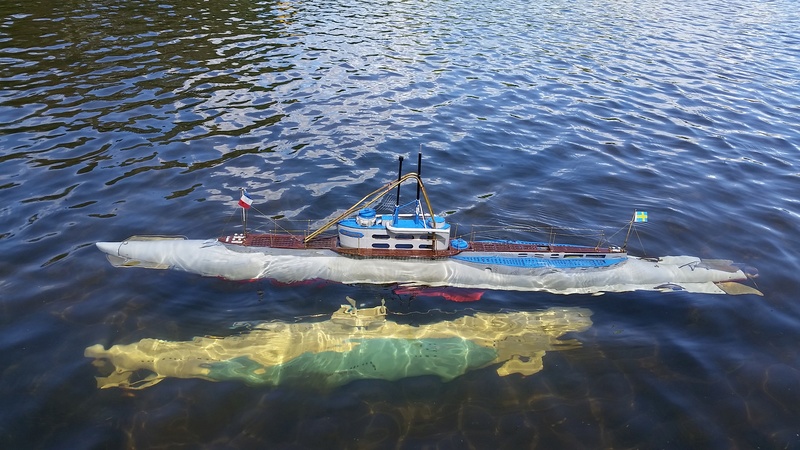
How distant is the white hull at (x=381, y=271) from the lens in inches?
1044

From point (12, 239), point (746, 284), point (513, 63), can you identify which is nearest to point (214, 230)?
point (12, 239)

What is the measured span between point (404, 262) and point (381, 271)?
1317mm

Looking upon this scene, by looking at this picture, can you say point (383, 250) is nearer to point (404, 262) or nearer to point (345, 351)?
point (404, 262)

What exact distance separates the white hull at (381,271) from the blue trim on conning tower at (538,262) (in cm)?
24

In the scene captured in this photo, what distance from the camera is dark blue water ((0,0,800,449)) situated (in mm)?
19688

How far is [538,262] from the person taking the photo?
27.6m

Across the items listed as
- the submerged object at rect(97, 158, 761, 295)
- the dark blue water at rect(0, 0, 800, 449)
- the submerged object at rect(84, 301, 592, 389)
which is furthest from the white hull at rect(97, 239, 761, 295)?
the submerged object at rect(84, 301, 592, 389)

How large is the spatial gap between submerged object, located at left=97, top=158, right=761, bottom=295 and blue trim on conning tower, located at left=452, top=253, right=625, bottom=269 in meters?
0.05

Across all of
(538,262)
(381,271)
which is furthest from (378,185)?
(538,262)

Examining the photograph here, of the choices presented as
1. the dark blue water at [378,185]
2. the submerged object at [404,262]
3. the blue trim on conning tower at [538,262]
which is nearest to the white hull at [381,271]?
the submerged object at [404,262]

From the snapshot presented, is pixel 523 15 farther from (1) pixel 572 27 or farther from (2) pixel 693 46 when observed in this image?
(2) pixel 693 46

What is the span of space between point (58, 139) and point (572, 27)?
74.0 meters

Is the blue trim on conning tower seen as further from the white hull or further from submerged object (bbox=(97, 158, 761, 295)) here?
the white hull

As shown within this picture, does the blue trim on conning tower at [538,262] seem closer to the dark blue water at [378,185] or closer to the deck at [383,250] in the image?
the deck at [383,250]
